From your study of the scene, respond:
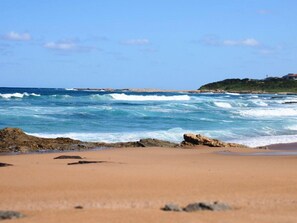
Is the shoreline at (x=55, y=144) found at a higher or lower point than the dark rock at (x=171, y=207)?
lower

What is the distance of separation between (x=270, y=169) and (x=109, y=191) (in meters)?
4.03

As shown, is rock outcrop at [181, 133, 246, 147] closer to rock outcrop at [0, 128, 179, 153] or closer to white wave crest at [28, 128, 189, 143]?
rock outcrop at [0, 128, 179, 153]

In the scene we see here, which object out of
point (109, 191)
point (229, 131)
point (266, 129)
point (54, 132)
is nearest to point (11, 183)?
point (109, 191)

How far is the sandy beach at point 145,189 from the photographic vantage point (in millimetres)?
6785

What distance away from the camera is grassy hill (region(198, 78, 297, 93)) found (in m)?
139

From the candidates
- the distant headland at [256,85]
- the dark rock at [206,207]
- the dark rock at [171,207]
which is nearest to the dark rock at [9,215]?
the dark rock at [171,207]

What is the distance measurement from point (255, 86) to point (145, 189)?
143156 mm

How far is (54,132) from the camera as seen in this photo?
22.7 metres

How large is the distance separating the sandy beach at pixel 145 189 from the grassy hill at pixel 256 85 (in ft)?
412

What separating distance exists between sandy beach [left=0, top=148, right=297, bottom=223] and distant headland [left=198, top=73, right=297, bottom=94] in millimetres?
123085

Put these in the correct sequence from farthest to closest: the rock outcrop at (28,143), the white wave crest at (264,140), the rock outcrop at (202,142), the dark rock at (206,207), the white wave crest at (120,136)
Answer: the white wave crest at (120,136)
the white wave crest at (264,140)
the rock outcrop at (202,142)
the rock outcrop at (28,143)
the dark rock at (206,207)

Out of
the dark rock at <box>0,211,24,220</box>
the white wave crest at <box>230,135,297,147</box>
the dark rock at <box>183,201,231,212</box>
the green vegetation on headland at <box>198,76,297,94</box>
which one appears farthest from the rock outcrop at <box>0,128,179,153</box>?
the green vegetation on headland at <box>198,76,297,94</box>

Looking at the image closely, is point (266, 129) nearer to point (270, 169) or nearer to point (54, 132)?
point (54, 132)

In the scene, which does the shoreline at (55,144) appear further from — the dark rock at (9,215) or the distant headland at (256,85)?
the distant headland at (256,85)
